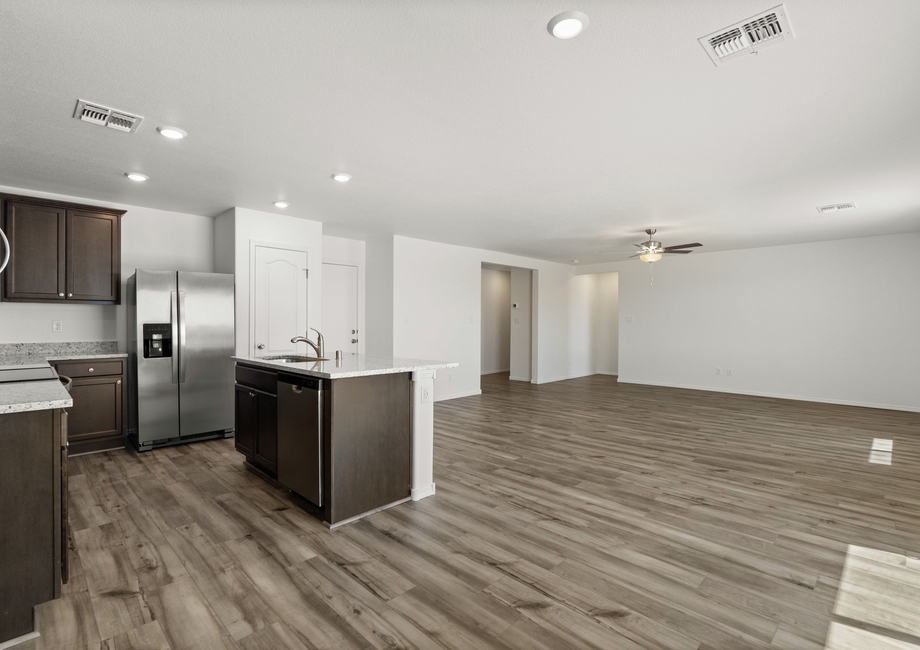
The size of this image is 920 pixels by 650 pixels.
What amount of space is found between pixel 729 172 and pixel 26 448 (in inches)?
188

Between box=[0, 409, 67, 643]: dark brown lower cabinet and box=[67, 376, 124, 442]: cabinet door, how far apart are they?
9.26 ft

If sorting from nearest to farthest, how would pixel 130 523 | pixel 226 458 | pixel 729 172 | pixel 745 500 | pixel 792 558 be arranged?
pixel 792 558, pixel 130 523, pixel 745 500, pixel 729 172, pixel 226 458

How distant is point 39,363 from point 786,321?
9.75 metres

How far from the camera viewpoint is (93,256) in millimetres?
4508

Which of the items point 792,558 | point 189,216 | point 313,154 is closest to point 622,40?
point 313,154

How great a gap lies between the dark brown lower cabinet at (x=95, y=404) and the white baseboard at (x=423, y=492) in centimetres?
327

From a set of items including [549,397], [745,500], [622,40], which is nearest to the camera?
[622,40]

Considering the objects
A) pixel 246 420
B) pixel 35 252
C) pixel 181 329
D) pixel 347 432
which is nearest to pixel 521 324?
pixel 181 329

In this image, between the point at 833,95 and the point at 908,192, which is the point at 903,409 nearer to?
the point at 908,192

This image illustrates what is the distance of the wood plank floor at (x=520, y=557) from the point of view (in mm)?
1844

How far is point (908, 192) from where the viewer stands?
4406 millimetres

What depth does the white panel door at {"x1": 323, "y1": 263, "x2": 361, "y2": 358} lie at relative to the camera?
21.8ft

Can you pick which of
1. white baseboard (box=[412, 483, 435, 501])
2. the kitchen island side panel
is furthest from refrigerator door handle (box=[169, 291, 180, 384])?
white baseboard (box=[412, 483, 435, 501])

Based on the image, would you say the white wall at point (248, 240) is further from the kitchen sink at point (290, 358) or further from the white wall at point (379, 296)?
the white wall at point (379, 296)
